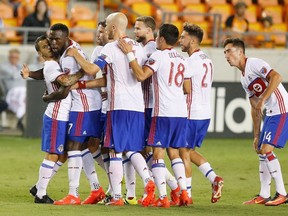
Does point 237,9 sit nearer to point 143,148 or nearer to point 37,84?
point 37,84

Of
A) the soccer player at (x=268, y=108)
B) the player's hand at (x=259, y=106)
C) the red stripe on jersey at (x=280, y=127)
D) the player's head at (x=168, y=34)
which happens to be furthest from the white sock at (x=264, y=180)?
the player's head at (x=168, y=34)

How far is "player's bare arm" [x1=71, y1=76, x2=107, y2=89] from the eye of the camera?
1076 centimetres

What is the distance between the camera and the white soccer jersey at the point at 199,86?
11.4 m

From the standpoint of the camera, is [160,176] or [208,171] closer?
[160,176]

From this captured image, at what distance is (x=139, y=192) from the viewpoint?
487 inches

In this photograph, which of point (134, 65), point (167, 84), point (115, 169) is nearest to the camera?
point (134, 65)

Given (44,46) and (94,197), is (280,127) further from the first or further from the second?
(44,46)

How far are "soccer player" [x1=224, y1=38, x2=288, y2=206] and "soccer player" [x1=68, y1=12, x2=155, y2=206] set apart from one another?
1371mm

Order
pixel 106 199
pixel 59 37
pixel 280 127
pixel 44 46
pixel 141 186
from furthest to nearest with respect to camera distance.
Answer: pixel 141 186 → pixel 280 127 → pixel 106 199 → pixel 44 46 → pixel 59 37

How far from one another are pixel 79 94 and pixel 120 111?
2.01 feet

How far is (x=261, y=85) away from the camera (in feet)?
37.3

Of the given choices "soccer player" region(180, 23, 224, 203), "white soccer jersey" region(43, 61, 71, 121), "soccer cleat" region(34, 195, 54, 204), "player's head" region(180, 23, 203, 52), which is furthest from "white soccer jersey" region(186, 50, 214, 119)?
"soccer cleat" region(34, 195, 54, 204)

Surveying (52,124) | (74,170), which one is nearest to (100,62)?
(52,124)

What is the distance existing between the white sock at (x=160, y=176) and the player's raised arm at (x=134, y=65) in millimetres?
938
